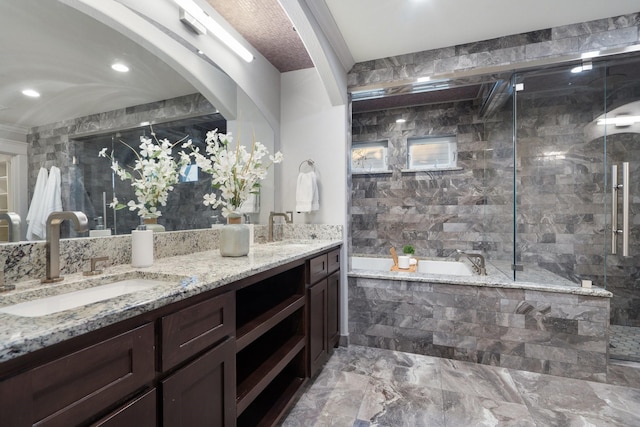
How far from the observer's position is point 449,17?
204cm

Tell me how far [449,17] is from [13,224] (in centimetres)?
259

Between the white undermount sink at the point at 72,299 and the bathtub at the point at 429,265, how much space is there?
94.5 inches

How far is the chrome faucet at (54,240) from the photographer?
1086 millimetres

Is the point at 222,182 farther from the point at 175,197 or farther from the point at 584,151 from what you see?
the point at 584,151

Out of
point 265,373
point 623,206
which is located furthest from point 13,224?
point 623,206

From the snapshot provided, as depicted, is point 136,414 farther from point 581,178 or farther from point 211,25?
point 581,178

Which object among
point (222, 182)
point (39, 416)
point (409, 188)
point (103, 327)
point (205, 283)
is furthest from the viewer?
point (409, 188)

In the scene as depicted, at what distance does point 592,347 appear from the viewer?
211 cm

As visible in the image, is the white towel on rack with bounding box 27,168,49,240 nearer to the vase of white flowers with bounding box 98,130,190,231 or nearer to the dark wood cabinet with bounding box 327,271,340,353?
the vase of white flowers with bounding box 98,130,190,231

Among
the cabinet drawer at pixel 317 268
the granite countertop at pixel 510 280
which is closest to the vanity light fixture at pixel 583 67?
the granite countertop at pixel 510 280

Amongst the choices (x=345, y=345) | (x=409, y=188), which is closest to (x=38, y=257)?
(x=345, y=345)

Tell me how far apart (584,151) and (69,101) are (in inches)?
143

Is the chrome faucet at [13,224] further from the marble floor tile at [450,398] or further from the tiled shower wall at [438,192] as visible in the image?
the tiled shower wall at [438,192]

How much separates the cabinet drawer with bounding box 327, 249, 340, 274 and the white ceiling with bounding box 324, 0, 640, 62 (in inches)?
65.2
